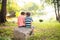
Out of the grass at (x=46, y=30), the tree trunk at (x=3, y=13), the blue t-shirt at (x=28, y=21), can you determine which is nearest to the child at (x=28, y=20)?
the blue t-shirt at (x=28, y=21)

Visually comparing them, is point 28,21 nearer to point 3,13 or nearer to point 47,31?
point 47,31

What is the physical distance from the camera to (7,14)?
27.7ft

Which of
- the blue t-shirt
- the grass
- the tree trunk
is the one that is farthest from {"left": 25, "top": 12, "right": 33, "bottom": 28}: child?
the tree trunk

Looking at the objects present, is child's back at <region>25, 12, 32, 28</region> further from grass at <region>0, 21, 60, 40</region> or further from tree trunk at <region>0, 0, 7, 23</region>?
tree trunk at <region>0, 0, 7, 23</region>

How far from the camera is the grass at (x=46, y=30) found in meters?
6.92

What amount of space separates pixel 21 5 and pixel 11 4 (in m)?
0.61

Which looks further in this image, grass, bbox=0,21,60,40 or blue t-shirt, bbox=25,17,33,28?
grass, bbox=0,21,60,40

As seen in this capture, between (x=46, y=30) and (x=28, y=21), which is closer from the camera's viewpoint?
(x=28, y=21)

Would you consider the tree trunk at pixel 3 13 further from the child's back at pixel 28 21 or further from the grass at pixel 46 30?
the child's back at pixel 28 21

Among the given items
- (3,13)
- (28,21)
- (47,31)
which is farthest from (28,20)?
(3,13)

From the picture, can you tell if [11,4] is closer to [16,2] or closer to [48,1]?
[16,2]

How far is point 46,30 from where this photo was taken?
7.35 m

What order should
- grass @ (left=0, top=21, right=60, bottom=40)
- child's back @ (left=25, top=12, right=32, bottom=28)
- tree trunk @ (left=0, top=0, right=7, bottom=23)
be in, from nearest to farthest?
child's back @ (left=25, top=12, right=32, bottom=28), grass @ (left=0, top=21, right=60, bottom=40), tree trunk @ (left=0, top=0, right=7, bottom=23)

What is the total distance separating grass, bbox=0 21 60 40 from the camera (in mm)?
6920
